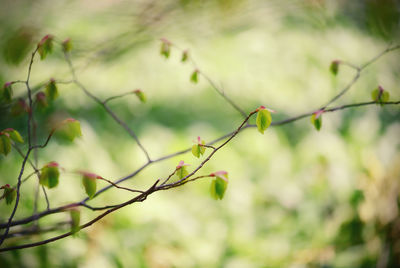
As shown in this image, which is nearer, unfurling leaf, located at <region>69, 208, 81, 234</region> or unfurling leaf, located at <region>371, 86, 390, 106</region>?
unfurling leaf, located at <region>69, 208, 81, 234</region>

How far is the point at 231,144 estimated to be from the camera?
79.4 inches

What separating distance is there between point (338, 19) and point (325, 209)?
7.53 feet

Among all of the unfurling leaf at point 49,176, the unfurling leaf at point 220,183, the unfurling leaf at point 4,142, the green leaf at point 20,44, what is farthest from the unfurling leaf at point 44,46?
the green leaf at point 20,44

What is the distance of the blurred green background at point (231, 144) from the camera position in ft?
5.19

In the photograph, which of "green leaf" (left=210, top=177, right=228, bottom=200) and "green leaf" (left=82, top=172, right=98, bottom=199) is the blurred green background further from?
"green leaf" (left=82, top=172, right=98, bottom=199)

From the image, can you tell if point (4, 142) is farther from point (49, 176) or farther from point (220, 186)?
point (220, 186)

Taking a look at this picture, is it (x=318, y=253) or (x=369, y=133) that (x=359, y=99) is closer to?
(x=369, y=133)

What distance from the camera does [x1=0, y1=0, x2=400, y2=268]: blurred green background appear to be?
1581 millimetres

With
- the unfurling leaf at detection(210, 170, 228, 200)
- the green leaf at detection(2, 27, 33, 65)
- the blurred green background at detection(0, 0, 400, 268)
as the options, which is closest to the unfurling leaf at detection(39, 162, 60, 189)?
the unfurling leaf at detection(210, 170, 228, 200)

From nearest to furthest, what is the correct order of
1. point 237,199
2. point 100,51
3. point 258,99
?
point 237,199 → point 258,99 → point 100,51

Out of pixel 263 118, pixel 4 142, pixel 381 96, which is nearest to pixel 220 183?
pixel 263 118

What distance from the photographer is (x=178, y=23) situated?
291 centimetres

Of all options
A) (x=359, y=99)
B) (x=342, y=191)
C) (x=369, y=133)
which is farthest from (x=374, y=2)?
(x=342, y=191)

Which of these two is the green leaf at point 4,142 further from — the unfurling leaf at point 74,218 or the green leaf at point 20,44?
the green leaf at point 20,44
